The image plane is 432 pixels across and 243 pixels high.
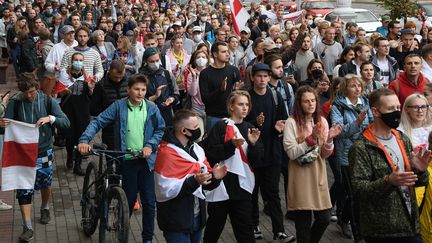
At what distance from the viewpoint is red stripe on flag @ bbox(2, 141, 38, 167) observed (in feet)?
27.1

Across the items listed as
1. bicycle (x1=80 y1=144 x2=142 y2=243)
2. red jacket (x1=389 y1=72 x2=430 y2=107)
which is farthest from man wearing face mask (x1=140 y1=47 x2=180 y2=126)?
red jacket (x1=389 y1=72 x2=430 y2=107)

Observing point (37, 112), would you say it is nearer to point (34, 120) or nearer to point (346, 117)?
point (34, 120)

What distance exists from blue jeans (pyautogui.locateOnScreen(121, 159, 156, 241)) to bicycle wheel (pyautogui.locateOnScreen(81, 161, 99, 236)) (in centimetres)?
37

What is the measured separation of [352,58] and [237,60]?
9.08ft

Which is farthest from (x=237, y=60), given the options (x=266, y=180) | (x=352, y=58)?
(x=266, y=180)

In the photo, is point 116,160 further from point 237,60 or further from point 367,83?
point 237,60

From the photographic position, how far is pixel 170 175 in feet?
20.6

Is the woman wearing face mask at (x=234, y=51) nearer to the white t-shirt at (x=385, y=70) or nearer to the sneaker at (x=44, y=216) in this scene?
the white t-shirt at (x=385, y=70)

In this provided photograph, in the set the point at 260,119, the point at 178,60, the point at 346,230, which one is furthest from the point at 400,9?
the point at 260,119

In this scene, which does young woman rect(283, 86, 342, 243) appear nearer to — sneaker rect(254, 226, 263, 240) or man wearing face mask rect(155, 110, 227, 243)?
sneaker rect(254, 226, 263, 240)

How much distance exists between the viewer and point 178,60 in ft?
42.7

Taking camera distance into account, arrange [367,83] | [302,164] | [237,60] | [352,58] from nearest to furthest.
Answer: [302,164]
[367,83]
[352,58]
[237,60]

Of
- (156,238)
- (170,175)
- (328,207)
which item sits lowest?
(156,238)

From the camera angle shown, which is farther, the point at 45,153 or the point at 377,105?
the point at 45,153
